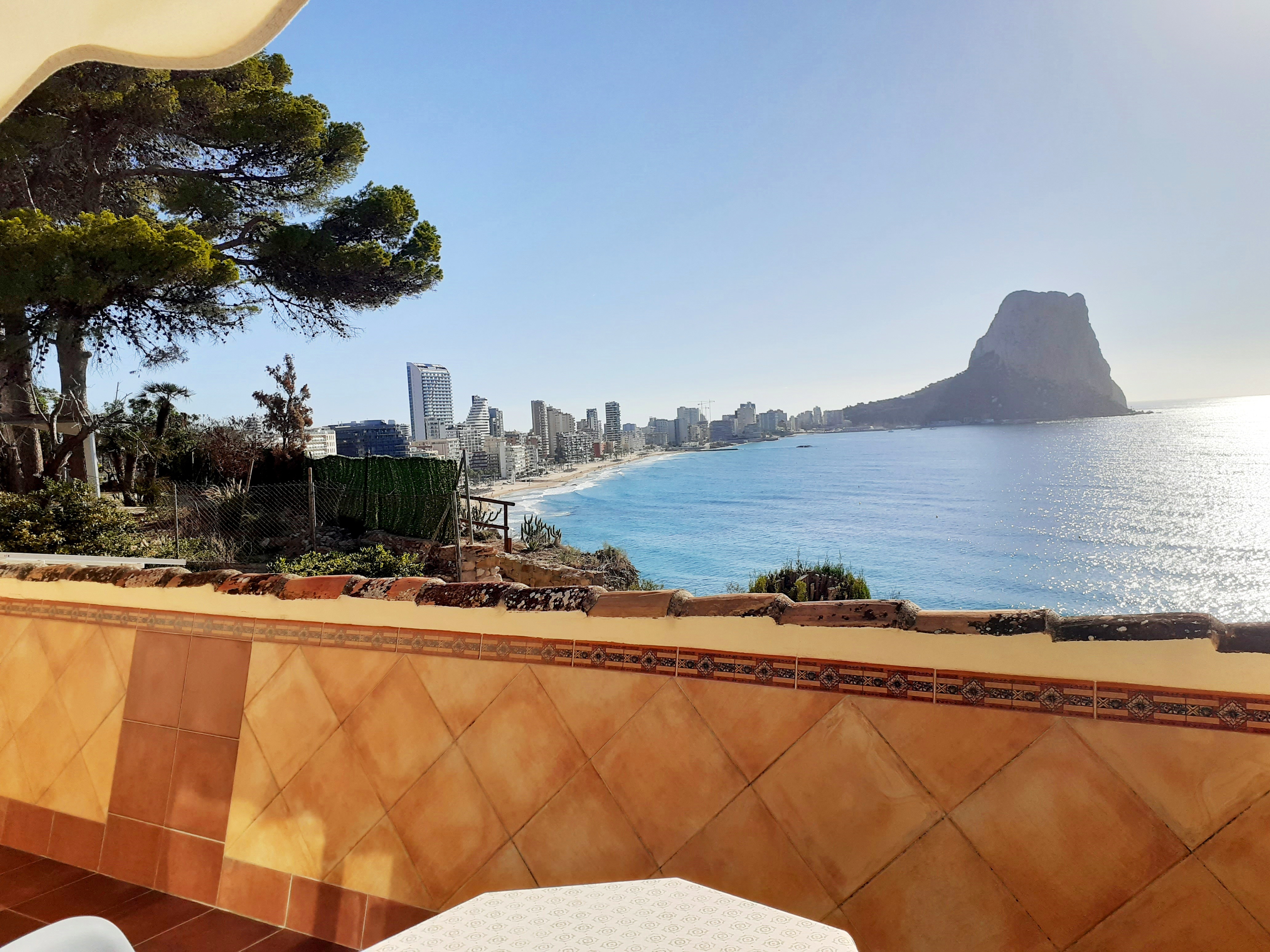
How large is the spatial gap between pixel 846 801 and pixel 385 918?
119 cm

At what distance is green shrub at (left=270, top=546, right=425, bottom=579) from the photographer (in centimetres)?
871

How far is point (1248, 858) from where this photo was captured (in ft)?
3.64

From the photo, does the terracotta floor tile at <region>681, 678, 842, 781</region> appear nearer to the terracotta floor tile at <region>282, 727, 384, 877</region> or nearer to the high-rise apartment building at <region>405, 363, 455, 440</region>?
the terracotta floor tile at <region>282, 727, 384, 877</region>

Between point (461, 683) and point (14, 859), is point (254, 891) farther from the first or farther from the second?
point (14, 859)

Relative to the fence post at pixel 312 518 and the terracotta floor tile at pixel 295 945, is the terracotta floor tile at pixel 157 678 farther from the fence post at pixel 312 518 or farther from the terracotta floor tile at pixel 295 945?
the fence post at pixel 312 518

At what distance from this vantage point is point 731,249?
168ft

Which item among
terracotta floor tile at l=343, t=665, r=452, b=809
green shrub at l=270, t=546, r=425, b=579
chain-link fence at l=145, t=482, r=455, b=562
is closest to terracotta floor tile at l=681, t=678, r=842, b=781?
terracotta floor tile at l=343, t=665, r=452, b=809

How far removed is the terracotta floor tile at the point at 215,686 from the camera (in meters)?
2.01

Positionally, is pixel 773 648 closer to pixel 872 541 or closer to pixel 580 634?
pixel 580 634

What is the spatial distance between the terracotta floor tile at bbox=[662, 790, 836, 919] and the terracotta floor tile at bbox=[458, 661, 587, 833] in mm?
312

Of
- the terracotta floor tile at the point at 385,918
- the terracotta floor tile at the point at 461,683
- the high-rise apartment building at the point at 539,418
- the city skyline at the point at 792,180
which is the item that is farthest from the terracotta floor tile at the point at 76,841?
the high-rise apartment building at the point at 539,418

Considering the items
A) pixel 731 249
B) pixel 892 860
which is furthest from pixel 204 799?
pixel 731 249

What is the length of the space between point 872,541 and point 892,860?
3641cm

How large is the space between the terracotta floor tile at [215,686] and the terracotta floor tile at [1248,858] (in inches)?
86.6
